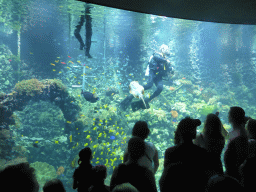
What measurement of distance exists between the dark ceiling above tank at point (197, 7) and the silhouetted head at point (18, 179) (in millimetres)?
3804

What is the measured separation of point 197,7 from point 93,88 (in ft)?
40.3

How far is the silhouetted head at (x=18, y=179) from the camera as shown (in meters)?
1.33

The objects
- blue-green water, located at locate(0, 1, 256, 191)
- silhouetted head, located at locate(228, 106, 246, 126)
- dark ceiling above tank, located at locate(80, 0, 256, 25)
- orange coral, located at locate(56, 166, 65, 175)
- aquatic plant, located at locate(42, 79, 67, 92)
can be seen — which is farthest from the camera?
aquatic plant, located at locate(42, 79, 67, 92)

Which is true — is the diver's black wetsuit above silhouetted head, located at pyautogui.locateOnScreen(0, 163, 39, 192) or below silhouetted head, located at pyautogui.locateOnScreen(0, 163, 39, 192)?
above

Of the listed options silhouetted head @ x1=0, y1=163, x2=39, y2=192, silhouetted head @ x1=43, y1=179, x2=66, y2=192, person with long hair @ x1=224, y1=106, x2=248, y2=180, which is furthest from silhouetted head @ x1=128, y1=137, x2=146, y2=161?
person with long hair @ x1=224, y1=106, x2=248, y2=180

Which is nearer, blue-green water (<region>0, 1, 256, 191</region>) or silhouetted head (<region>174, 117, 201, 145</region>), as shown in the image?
silhouetted head (<region>174, 117, 201, 145</region>)

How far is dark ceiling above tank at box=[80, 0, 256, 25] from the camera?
146 inches

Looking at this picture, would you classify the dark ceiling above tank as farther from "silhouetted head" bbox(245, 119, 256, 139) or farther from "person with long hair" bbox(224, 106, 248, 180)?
"person with long hair" bbox(224, 106, 248, 180)

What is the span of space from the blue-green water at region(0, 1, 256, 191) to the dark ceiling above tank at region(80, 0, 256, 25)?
180 inches

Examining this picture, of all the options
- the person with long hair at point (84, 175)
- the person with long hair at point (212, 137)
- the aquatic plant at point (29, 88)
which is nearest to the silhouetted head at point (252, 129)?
the person with long hair at point (212, 137)

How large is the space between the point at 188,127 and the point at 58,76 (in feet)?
46.8

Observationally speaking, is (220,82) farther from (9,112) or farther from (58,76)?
(9,112)

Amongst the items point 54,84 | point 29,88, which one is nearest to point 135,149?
point 54,84

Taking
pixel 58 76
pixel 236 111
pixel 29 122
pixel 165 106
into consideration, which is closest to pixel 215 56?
pixel 165 106
